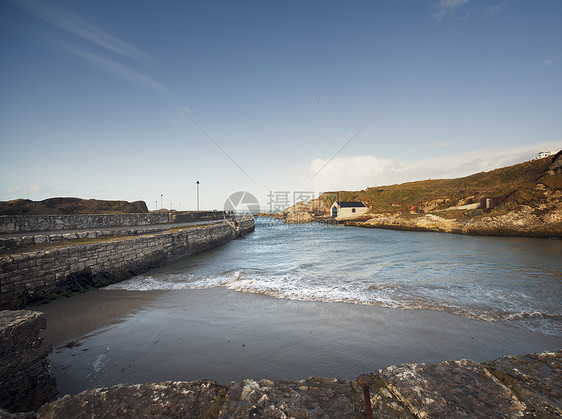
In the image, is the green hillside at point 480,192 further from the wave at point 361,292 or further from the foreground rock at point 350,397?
the foreground rock at point 350,397

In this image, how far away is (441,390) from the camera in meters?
2.36

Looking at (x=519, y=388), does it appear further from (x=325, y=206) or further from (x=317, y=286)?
(x=325, y=206)

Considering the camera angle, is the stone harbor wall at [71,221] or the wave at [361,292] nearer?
the wave at [361,292]

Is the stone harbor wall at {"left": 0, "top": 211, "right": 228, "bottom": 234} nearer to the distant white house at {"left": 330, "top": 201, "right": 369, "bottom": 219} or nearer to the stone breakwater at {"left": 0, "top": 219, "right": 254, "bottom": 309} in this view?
the stone breakwater at {"left": 0, "top": 219, "right": 254, "bottom": 309}

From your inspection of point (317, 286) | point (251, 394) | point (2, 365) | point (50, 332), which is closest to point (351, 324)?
point (317, 286)

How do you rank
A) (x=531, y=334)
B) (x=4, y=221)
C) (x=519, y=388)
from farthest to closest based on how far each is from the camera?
(x=4, y=221) < (x=531, y=334) < (x=519, y=388)

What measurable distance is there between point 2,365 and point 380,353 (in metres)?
5.39

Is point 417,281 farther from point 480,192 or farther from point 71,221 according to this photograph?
point 480,192

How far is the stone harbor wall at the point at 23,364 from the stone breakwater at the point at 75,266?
6056 millimetres

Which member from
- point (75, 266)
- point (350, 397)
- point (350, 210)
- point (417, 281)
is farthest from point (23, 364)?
point (350, 210)

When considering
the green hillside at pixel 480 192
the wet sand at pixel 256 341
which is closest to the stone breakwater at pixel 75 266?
the wet sand at pixel 256 341

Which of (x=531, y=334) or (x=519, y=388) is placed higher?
(x=519, y=388)

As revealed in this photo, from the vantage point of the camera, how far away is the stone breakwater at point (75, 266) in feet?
24.5

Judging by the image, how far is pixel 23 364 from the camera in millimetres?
3035
